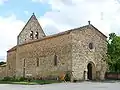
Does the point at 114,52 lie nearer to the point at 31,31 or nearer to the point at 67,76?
the point at 67,76

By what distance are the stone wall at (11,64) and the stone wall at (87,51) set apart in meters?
20.9

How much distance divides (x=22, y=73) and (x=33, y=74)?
507cm

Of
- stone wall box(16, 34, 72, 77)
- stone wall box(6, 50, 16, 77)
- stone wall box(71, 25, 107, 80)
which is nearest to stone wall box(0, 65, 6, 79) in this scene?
stone wall box(6, 50, 16, 77)

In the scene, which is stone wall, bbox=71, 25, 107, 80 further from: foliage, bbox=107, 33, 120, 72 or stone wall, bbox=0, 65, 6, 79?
stone wall, bbox=0, 65, 6, 79

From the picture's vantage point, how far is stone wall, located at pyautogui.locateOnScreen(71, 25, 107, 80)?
4081cm

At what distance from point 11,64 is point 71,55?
23.4 meters

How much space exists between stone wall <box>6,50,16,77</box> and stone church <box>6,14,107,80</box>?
732cm

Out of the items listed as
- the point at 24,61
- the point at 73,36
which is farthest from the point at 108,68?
the point at 24,61

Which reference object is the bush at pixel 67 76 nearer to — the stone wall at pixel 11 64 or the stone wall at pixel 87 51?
the stone wall at pixel 87 51

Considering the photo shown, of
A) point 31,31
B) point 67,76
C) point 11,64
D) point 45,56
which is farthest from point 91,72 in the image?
point 11,64

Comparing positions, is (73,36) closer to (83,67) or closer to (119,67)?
(83,67)

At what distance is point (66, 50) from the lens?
41.6 metres

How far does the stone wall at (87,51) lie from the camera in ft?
134

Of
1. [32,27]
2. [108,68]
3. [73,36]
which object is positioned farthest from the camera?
[32,27]
